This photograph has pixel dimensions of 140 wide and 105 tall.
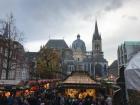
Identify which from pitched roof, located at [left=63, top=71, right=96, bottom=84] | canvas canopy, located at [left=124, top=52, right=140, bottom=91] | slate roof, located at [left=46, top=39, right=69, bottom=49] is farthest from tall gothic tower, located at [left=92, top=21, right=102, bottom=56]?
canvas canopy, located at [left=124, top=52, right=140, bottom=91]

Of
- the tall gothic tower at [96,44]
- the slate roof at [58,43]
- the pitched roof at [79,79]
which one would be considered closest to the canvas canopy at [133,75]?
the pitched roof at [79,79]

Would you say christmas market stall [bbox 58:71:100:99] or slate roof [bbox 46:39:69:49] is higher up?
slate roof [bbox 46:39:69:49]

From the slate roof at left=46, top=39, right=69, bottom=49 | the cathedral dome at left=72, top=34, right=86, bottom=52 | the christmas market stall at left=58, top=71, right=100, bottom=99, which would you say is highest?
the cathedral dome at left=72, top=34, right=86, bottom=52

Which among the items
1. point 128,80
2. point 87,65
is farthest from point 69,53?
point 128,80

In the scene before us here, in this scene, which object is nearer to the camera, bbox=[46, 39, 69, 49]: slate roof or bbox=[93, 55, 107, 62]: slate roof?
bbox=[46, 39, 69, 49]: slate roof

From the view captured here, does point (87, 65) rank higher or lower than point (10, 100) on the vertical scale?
higher

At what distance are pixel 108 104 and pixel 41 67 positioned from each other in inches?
1282

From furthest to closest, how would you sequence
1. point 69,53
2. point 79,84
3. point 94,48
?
point 94,48
point 69,53
point 79,84

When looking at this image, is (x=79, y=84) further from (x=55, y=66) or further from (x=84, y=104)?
(x=55, y=66)

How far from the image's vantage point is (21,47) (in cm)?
4216

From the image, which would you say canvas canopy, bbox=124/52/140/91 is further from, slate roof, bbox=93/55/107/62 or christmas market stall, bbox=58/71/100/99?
slate roof, bbox=93/55/107/62

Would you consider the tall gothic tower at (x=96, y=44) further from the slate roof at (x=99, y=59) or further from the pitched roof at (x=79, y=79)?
the pitched roof at (x=79, y=79)

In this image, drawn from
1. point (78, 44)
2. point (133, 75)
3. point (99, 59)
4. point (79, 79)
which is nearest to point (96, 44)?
point (78, 44)

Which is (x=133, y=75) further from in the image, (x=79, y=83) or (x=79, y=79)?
(x=79, y=79)
